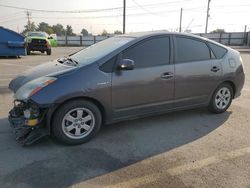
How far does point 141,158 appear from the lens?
12.4ft

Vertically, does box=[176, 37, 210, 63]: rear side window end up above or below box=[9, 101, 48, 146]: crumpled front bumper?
above

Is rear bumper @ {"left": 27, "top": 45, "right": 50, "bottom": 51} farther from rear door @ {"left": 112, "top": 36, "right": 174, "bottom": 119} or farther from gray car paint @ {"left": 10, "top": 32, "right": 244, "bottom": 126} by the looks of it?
rear door @ {"left": 112, "top": 36, "right": 174, "bottom": 119}

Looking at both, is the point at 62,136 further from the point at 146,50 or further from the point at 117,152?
the point at 146,50

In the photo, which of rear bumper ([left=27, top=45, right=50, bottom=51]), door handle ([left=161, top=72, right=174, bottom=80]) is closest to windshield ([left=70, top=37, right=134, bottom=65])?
door handle ([left=161, top=72, right=174, bottom=80])

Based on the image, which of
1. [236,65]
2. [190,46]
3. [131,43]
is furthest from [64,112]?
[236,65]

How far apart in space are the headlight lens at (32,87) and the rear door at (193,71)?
7.22 feet

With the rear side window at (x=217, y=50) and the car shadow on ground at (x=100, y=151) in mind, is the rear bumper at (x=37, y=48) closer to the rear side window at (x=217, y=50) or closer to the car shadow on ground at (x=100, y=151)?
the car shadow on ground at (x=100, y=151)

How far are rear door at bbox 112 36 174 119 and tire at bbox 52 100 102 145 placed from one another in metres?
0.39

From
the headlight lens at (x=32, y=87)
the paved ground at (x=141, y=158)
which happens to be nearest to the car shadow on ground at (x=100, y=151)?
the paved ground at (x=141, y=158)

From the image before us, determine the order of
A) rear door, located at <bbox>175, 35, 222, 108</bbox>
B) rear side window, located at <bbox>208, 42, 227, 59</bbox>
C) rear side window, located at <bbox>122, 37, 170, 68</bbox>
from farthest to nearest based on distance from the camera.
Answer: rear side window, located at <bbox>208, 42, 227, 59</bbox> → rear door, located at <bbox>175, 35, 222, 108</bbox> → rear side window, located at <bbox>122, 37, 170, 68</bbox>

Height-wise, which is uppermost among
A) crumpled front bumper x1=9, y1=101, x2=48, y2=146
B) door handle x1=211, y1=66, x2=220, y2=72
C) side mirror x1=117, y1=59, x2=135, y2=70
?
side mirror x1=117, y1=59, x2=135, y2=70

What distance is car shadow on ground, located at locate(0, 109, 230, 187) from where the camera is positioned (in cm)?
333

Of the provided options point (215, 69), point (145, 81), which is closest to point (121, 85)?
point (145, 81)

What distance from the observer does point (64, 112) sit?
4.05m
